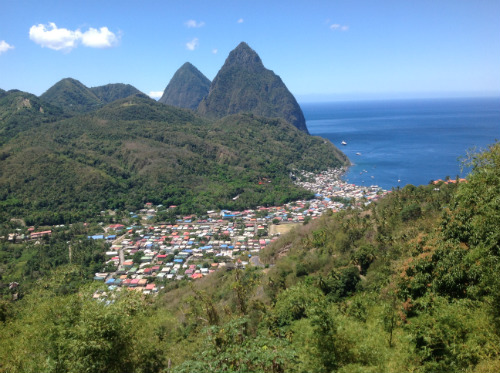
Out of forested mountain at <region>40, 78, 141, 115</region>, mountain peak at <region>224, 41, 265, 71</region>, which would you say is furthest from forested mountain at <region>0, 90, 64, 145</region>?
mountain peak at <region>224, 41, 265, 71</region>

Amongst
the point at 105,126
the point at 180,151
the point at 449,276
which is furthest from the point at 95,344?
the point at 105,126

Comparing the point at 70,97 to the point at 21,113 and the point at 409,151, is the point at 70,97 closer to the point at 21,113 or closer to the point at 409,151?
the point at 21,113

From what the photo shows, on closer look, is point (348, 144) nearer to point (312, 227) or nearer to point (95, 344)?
point (312, 227)

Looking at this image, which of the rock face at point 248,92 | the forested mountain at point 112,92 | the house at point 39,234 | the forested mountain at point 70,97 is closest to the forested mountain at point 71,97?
the forested mountain at point 70,97

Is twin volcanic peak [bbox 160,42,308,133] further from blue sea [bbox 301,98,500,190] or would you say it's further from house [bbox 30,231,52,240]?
house [bbox 30,231,52,240]

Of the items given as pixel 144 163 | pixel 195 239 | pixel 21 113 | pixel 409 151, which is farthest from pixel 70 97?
pixel 409 151

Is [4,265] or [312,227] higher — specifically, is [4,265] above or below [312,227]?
below
